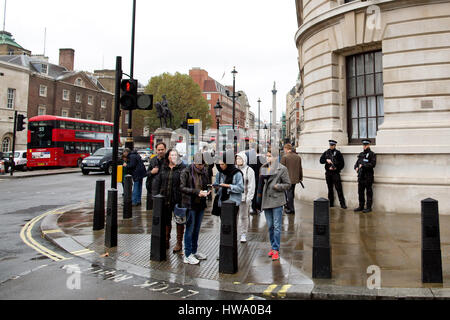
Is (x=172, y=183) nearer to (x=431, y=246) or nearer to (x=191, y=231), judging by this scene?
(x=191, y=231)

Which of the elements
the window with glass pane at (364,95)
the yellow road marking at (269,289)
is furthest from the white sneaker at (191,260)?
the window with glass pane at (364,95)

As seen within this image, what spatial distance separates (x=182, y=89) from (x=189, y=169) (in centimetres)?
5470

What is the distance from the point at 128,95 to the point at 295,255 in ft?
15.6

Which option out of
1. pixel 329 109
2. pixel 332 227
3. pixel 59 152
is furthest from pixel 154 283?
pixel 59 152

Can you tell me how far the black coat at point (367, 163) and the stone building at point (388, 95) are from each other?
1.82ft

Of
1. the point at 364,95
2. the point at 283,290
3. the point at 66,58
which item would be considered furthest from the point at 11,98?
the point at 283,290

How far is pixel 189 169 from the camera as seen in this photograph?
18.1 feet

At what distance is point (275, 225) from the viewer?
18.6ft

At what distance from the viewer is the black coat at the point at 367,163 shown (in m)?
9.15

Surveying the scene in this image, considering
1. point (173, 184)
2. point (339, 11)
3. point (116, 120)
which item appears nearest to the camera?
point (173, 184)

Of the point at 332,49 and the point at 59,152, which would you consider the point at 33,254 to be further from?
the point at 59,152

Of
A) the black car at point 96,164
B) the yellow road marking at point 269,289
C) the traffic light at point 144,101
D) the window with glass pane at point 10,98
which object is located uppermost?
the window with glass pane at point 10,98

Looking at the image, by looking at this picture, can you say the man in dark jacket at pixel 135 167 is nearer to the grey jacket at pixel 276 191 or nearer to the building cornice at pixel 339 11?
the grey jacket at pixel 276 191

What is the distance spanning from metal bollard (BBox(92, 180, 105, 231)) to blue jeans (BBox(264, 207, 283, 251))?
12.6 feet
